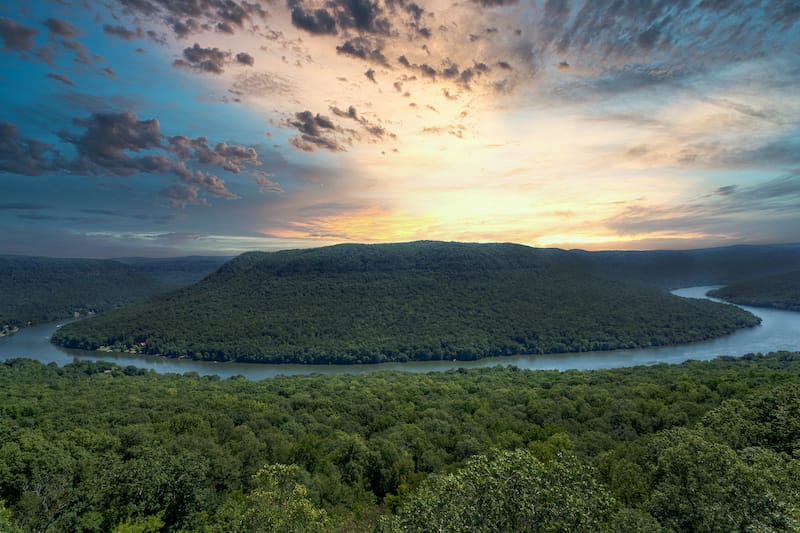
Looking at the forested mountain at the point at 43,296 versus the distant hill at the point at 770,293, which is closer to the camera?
the distant hill at the point at 770,293

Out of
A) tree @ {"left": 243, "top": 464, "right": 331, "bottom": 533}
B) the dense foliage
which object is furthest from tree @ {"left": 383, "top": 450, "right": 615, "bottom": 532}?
tree @ {"left": 243, "top": 464, "right": 331, "bottom": 533}

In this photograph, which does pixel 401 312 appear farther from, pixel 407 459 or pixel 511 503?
pixel 511 503

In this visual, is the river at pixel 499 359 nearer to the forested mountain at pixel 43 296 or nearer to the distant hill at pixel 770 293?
the distant hill at pixel 770 293

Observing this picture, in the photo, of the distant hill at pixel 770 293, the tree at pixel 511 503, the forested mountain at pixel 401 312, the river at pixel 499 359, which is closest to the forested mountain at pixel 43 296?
the forested mountain at pixel 401 312

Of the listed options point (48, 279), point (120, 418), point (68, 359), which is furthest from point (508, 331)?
point (48, 279)

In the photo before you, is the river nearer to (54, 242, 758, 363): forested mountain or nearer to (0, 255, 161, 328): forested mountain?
(54, 242, 758, 363): forested mountain

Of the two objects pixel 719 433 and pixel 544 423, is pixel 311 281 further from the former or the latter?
pixel 719 433
